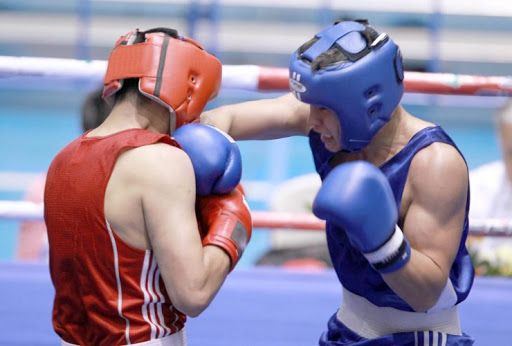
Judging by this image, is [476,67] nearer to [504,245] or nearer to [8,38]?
[8,38]

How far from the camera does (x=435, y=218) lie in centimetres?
183

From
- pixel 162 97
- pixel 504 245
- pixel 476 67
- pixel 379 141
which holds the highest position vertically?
pixel 162 97

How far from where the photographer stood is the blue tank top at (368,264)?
1.89 m

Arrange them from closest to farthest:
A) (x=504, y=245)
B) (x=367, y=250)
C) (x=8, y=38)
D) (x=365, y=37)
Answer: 1. (x=367, y=250)
2. (x=365, y=37)
3. (x=504, y=245)
4. (x=8, y=38)

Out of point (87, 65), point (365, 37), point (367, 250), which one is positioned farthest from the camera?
point (87, 65)

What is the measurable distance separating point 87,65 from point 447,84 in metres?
1.03

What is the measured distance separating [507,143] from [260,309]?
1.25 metres

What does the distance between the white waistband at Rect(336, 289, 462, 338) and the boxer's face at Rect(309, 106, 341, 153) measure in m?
0.35

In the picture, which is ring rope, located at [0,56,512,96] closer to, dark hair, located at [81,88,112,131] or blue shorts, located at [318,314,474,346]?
dark hair, located at [81,88,112,131]

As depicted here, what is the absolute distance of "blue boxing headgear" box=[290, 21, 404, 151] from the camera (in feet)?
5.86

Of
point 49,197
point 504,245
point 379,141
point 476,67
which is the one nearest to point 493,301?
point 504,245

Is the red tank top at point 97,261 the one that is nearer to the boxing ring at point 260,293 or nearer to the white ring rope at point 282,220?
the boxing ring at point 260,293

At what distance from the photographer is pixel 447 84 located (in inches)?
109

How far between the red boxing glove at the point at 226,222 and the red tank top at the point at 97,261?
0.13m
